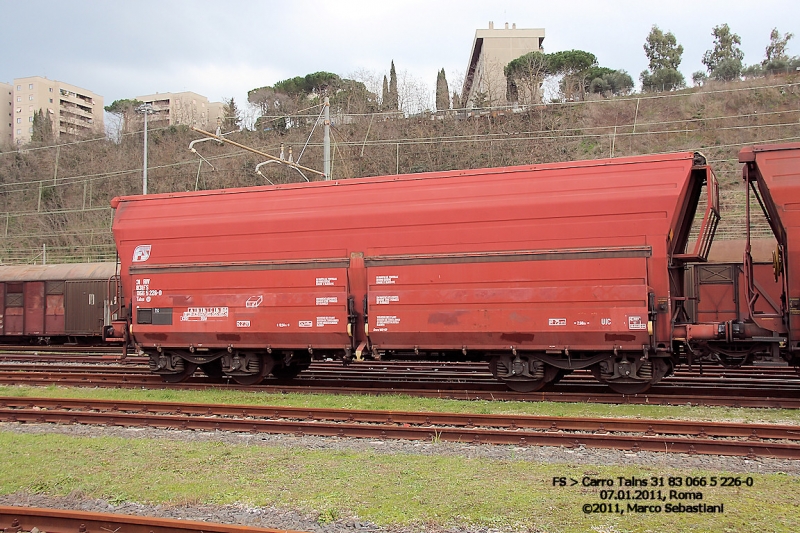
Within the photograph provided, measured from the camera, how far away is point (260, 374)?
42.5ft

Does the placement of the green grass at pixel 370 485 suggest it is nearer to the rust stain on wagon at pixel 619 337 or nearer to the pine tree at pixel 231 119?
the rust stain on wagon at pixel 619 337

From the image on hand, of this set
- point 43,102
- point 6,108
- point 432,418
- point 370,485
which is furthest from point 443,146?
point 6,108

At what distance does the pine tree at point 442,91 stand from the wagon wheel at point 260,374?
44577mm

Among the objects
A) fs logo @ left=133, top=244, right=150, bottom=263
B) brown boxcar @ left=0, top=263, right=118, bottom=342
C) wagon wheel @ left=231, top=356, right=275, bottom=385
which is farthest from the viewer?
brown boxcar @ left=0, top=263, right=118, bottom=342

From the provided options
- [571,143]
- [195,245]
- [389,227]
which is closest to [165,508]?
[389,227]

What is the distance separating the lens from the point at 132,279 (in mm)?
13289

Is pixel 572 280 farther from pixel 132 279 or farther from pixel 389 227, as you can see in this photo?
pixel 132 279

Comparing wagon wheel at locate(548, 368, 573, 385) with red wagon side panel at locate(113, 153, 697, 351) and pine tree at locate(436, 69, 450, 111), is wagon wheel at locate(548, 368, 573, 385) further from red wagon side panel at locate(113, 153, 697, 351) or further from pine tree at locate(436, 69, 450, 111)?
pine tree at locate(436, 69, 450, 111)

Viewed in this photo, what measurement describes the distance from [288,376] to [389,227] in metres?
4.78

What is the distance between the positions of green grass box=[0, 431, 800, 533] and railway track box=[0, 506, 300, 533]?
70cm

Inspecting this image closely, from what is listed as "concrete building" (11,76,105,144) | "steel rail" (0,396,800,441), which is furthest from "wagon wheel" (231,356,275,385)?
"concrete building" (11,76,105,144)

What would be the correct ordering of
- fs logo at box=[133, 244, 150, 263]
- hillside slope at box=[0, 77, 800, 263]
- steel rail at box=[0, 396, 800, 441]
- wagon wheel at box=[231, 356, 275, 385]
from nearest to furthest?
steel rail at box=[0, 396, 800, 441]
wagon wheel at box=[231, 356, 275, 385]
fs logo at box=[133, 244, 150, 263]
hillside slope at box=[0, 77, 800, 263]

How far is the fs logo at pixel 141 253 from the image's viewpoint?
1323cm

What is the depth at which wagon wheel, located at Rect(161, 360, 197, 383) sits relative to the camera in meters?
13.5
